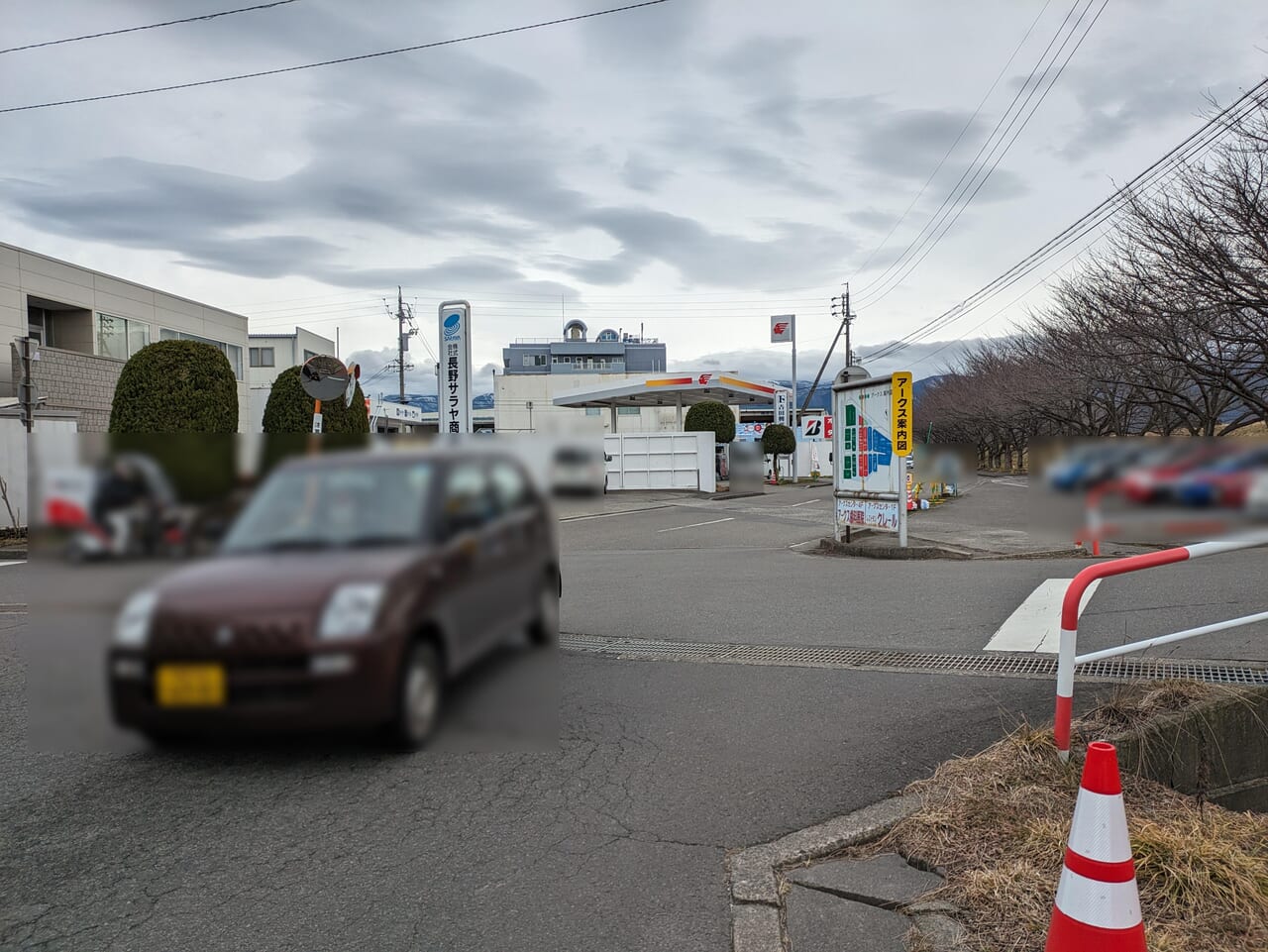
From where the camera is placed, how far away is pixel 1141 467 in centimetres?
54

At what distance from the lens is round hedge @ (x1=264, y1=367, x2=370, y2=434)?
153 cm

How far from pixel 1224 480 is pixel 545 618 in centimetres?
51

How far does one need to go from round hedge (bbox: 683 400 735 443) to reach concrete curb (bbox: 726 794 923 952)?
44.7 ft

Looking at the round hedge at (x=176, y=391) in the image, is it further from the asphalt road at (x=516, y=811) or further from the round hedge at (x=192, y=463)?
the asphalt road at (x=516, y=811)

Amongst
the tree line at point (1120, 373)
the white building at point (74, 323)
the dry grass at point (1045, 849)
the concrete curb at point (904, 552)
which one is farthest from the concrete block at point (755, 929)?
the white building at point (74, 323)

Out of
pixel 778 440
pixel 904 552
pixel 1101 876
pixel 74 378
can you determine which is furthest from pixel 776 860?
pixel 778 440

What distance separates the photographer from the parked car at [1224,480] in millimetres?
522

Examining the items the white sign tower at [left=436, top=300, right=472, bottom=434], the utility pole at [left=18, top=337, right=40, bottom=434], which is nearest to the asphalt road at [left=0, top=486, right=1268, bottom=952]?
the white sign tower at [left=436, top=300, right=472, bottom=434]

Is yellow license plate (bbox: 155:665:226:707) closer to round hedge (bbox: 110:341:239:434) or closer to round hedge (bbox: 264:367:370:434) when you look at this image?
round hedge (bbox: 110:341:239:434)

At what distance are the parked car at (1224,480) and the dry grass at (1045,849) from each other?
15.1ft

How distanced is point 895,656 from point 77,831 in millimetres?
→ 6675

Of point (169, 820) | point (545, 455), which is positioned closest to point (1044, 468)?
point (545, 455)

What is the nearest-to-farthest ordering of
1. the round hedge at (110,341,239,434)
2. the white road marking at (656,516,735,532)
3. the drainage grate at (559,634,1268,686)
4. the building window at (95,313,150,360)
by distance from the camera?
the round hedge at (110,341,239,434), the drainage grate at (559,634,1268,686), the white road marking at (656,516,735,532), the building window at (95,313,150,360)

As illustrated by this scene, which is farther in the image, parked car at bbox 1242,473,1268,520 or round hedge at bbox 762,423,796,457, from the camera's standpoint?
round hedge at bbox 762,423,796,457
